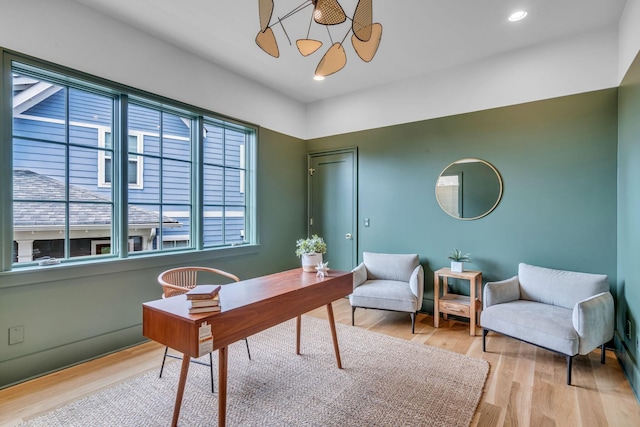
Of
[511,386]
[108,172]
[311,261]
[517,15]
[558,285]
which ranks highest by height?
[517,15]

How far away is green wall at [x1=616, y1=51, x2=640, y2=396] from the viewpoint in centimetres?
226

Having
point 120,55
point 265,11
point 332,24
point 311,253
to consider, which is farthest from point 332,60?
point 120,55

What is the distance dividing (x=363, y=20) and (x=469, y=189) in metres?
2.55

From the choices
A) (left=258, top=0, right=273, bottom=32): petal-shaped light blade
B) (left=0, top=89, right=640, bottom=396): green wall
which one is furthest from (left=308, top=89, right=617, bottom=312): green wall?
(left=258, top=0, right=273, bottom=32): petal-shaped light blade

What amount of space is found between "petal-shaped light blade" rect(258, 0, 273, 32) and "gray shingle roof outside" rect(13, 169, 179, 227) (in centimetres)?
216

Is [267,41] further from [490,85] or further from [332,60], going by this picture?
[490,85]

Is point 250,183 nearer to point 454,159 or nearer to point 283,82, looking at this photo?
point 283,82

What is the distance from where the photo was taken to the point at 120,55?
2.82 m

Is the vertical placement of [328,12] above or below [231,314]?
above

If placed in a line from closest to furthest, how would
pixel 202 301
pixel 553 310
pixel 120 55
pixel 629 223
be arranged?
pixel 202 301
pixel 629 223
pixel 553 310
pixel 120 55

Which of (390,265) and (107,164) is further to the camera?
(390,265)

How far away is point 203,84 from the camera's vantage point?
3.54m

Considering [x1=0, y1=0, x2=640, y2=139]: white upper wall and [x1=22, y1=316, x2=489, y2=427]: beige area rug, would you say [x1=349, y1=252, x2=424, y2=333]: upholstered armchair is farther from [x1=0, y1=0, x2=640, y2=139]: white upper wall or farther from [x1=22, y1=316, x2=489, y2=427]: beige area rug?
[x1=0, y1=0, x2=640, y2=139]: white upper wall

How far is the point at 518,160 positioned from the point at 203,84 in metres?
3.62
